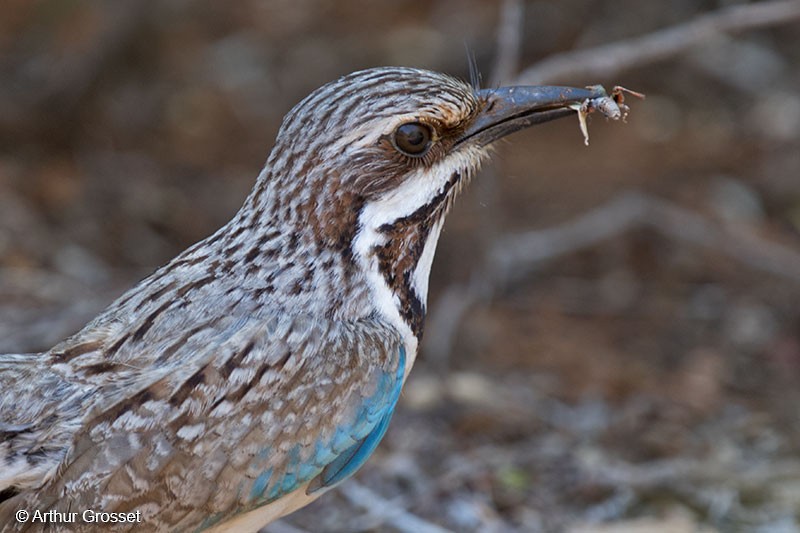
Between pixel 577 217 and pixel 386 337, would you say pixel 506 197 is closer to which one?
pixel 577 217

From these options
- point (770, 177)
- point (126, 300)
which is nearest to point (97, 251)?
point (126, 300)

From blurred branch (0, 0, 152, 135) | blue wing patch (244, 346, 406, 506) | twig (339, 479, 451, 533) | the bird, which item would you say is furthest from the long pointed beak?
blurred branch (0, 0, 152, 135)

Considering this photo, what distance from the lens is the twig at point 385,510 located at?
5.90m

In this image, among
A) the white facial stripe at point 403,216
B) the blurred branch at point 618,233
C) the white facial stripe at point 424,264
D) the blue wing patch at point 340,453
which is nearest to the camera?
the blue wing patch at point 340,453

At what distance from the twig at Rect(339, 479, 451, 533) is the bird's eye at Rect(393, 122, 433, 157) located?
208 cm

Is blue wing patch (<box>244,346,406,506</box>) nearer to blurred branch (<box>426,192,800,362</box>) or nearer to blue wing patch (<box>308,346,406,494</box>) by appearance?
blue wing patch (<box>308,346,406,494</box>)

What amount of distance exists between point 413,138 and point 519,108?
1.71ft

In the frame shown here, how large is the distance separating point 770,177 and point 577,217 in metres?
1.77

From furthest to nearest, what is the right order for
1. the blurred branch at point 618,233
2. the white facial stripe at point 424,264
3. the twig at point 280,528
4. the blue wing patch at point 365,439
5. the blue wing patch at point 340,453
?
the blurred branch at point 618,233, the twig at point 280,528, the white facial stripe at point 424,264, the blue wing patch at point 365,439, the blue wing patch at point 340,453

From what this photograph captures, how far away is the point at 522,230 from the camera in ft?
30.1

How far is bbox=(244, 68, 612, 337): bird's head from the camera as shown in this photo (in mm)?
4605

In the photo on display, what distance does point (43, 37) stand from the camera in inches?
352

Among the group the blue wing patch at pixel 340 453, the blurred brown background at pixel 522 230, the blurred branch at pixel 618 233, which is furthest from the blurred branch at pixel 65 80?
the blue wing patch at pixel 340 453

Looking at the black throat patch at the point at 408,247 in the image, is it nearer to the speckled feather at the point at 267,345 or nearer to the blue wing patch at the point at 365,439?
the speckled feather at the point at 267,345
